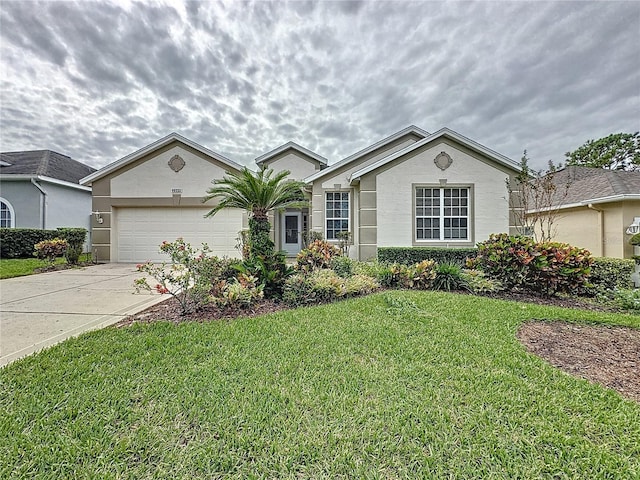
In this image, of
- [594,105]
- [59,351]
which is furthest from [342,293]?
[594,105]

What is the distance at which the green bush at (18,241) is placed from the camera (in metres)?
12.7

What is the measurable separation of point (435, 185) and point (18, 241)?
18513 mm

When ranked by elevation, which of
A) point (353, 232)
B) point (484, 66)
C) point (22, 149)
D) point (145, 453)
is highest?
point (484, 66)

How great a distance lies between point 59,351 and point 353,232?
392 inches

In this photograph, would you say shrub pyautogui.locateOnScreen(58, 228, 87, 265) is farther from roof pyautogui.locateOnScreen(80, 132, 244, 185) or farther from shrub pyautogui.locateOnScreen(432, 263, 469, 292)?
shrub pyautogui.locateOnScreen(432, 263, 469, 292)

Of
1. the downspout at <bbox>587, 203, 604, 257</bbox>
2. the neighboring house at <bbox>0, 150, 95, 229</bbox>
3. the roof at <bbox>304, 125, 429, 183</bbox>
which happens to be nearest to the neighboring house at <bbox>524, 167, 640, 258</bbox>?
the downspout at <bbox>587, 203, 604, 257</bbox>

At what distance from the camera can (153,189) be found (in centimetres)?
1313

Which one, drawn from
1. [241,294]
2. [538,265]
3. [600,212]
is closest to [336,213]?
[538,265]

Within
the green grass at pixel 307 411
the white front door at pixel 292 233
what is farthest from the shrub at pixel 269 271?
the white front door at pixel 292 233

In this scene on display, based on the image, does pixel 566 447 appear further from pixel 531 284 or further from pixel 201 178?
pixel 201 178

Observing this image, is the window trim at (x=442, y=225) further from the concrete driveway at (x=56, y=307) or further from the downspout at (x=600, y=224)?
the concrete driveway at (x=56, y=307)

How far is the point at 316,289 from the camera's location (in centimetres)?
599

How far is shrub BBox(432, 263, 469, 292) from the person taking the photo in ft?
22.9

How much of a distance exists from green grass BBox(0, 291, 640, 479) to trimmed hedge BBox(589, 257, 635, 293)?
5754mm
